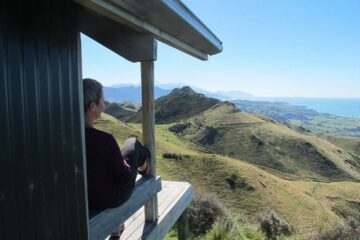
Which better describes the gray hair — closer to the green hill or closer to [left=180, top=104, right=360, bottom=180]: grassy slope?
[left=180, top=104, right=360, bottom=180]: grassy slope

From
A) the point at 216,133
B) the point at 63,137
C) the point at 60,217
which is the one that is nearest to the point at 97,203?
the point at 60,217

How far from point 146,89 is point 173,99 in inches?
3168

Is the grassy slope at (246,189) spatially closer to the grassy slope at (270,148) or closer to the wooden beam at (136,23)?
the wooden beam at (136,23)

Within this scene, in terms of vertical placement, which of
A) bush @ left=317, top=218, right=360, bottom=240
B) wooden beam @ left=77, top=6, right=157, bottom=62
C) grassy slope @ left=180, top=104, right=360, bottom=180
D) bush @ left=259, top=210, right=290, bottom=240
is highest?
wooden beam @ left=77, top=6, right=157, bottom=62

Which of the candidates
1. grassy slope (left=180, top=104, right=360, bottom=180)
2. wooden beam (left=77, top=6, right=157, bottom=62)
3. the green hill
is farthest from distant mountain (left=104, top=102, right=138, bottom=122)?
wooden beam (left=77, top=6, right=157, bottom=62)

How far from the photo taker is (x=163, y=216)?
419 cm

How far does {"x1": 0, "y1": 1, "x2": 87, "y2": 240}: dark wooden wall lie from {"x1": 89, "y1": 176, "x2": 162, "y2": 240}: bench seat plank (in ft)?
0.82

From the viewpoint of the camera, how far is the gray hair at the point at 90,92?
2.86 meters

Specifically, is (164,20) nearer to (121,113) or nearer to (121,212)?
(121,212)

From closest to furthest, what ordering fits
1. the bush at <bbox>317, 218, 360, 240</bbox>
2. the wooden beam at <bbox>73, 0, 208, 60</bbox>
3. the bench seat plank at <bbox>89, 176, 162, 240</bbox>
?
1. the wooden beam at <bbox>73, 0, 208, 60</bbox>
2. the bench seat plank at <bbox>89, 176, 162, 240</bbox>
3. the bush at <bbox>317, 218, 360, 240</bbox>

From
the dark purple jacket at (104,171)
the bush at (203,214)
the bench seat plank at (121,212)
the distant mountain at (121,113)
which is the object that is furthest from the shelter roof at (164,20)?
the distant mountain at (121,113)

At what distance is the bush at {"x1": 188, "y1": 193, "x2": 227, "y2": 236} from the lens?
8453 mm

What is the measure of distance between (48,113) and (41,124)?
0.27ft

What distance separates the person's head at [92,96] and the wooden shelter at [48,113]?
45 centimetres
